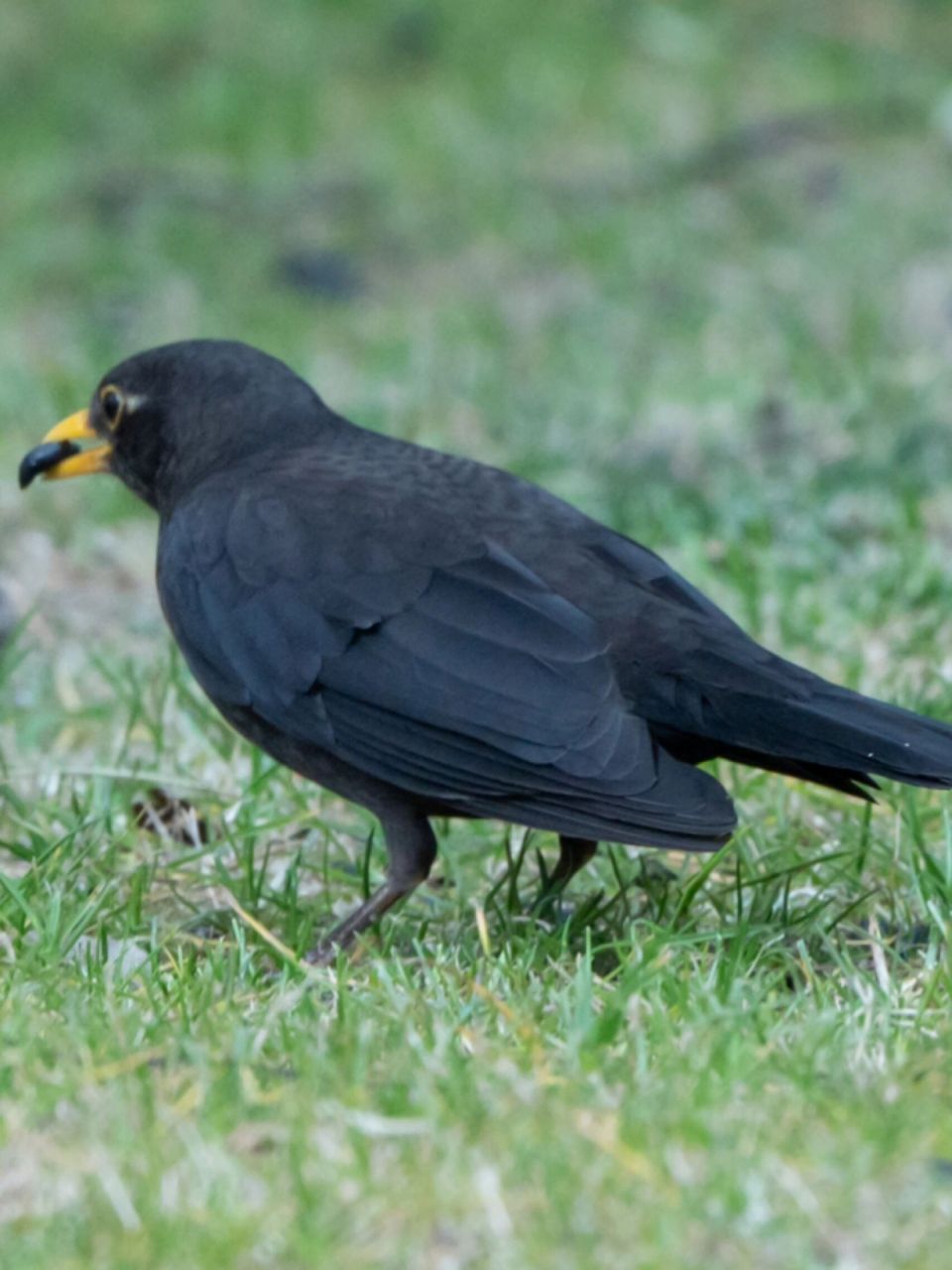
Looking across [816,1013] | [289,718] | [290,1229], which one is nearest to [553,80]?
[289,718]

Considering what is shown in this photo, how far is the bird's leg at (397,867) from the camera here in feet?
13.3

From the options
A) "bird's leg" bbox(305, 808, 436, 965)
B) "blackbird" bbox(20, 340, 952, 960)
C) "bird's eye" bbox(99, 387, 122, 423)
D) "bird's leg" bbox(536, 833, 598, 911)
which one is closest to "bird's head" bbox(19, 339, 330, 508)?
"bird's eye" bbox(99, 387, 122, 423)

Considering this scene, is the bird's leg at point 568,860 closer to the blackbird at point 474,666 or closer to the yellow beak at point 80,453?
the blackbird at point 474,666

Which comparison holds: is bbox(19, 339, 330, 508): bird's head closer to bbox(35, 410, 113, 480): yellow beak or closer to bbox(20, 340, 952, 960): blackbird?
bbox(35, 410, 113, 480): yellow beak

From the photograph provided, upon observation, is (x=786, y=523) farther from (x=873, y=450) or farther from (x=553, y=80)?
(x=553, y=80)

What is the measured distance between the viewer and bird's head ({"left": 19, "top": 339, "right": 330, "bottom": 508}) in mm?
4711

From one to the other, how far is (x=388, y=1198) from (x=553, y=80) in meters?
10.8

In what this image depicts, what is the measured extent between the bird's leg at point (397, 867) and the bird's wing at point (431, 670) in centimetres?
20

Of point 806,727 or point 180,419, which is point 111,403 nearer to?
point 180,419

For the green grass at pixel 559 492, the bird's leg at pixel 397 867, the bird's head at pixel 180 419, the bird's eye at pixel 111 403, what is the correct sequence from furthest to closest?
the bird's eye at pixel 111 403 < the bird's head at pixel 180 419 < the bird's leg at pixel 397 867 < the green grass at pixel 559 492

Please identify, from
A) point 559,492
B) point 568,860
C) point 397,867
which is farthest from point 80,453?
point 559,492

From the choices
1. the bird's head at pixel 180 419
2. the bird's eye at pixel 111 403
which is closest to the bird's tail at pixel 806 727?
the bird's head at pixel 180 419

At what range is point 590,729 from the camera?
369cm

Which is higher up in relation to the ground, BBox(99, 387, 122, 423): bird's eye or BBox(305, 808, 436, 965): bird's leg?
BBox(99, 387, 122, 423): bird's eye
